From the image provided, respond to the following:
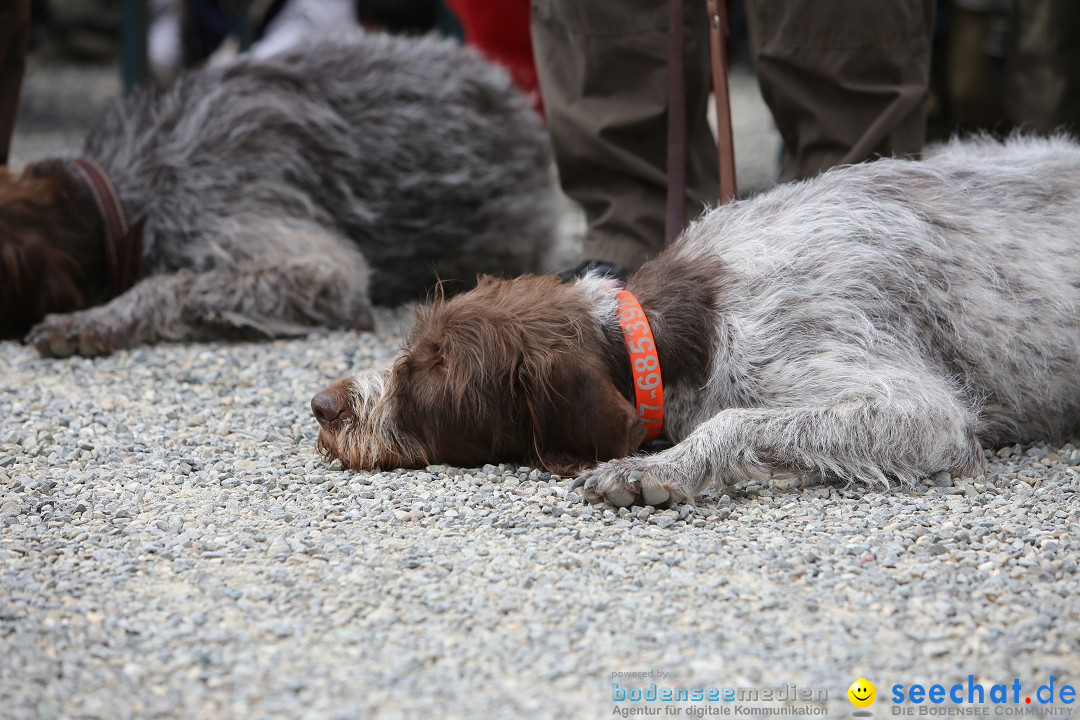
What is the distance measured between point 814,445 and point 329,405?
1.45m

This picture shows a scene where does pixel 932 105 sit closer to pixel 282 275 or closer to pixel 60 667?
pixel 282 275

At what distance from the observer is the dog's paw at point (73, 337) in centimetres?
493

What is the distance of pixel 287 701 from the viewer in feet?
7.98

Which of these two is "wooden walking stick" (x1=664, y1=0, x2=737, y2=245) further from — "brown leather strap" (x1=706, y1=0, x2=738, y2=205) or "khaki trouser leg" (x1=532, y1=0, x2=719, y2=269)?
"khaki trouser leg" (x1=532, y1=0, x2=719, y2=269)

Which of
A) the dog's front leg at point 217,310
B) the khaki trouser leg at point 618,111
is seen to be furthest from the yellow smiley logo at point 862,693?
the dog's front leg at point 217,310

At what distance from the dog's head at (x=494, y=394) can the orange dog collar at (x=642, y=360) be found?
0.08 meters

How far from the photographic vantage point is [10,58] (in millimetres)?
6059

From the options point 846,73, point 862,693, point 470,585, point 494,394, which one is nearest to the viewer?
point 862,693

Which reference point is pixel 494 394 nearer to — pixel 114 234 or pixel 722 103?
pixel 722 103

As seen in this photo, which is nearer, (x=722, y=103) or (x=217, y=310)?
(x=722, y=103)

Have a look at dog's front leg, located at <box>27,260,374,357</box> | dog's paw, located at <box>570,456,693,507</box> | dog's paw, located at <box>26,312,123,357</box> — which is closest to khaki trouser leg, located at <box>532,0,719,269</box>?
dog's front leg, located at <box>27,260,374,357</box>

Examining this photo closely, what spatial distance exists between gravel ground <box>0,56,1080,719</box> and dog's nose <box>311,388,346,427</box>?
0.56 feet

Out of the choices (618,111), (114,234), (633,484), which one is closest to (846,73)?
(618,111)

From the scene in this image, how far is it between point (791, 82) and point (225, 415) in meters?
2.54
